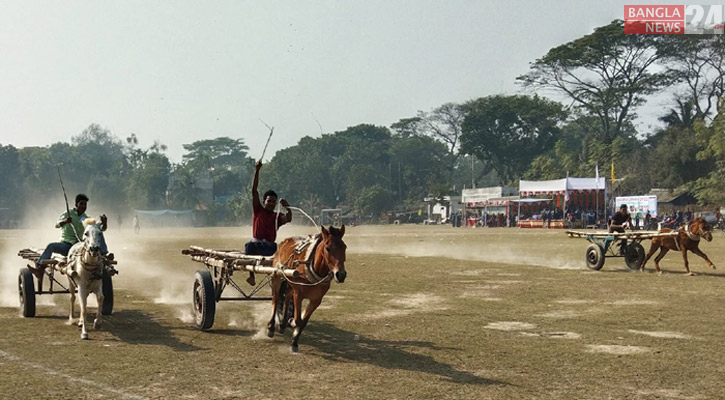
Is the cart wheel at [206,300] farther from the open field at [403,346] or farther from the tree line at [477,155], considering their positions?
the tree line at [477,155]

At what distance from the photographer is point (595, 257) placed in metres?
24.5

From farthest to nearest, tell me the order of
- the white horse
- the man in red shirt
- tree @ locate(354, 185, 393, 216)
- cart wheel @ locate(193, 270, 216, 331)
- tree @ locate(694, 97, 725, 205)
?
1. tree @ locate(354, 185, 393, 216)
2. tree @ locate(694, 97, 725, 205)
3. the man in red shirt
4. cart wheel @ locate(193, 270, 216, 331)
5. the white horse

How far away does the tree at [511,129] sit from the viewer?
10831 centimetres

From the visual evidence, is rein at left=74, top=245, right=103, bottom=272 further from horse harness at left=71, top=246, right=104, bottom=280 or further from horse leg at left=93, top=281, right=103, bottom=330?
horse leg at left=93, top=281, right=103, bottom=330

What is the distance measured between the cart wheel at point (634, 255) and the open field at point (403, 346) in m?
3.52

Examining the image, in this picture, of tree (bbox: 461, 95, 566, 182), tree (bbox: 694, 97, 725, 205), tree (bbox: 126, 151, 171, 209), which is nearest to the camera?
tree (bbox: 694, 97, 725, 205)

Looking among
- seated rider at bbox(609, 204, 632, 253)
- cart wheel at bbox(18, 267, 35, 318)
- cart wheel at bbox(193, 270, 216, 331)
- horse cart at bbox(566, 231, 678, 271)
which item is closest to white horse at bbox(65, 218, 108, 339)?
cart wheel at bbox(193, 270, 216, 331)

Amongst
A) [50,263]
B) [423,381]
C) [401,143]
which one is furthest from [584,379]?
[401,143]

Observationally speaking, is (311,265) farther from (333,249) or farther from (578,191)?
(578,191)

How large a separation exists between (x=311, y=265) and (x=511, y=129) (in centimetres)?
10325

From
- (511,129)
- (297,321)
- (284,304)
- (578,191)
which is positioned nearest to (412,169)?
(511,129)

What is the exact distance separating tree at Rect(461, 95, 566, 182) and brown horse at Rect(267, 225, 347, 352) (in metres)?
100

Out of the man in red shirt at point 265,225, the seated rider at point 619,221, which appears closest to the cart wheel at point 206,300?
the man in red shirt at point 265,225

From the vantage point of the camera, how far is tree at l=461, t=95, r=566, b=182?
108m
